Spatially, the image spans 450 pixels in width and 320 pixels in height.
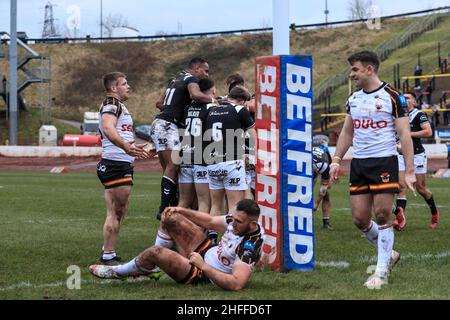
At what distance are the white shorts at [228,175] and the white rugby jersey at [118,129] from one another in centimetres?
99

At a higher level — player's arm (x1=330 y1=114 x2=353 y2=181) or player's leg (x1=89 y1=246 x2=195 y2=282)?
player's arm (x1=330 y1=114 x2=353 y2=181)

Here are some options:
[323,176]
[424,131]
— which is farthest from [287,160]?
[323,176]

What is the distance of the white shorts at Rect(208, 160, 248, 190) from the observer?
33.1 feet

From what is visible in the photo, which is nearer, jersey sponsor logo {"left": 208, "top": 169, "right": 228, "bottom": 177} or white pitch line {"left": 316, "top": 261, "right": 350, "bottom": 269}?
white pitch line {"left": 316, "top": 261, "right": 350, "bottom": 269}

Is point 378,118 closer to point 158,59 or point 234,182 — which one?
point 234,182

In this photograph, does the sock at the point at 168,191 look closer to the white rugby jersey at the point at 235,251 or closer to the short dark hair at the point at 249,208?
the white rugby jersey at the point at 235,251

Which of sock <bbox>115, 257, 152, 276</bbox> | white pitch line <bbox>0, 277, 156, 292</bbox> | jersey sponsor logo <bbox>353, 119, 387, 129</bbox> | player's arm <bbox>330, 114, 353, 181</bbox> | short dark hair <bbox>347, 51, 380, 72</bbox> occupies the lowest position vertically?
white pitch line <bbox>0, 277, 156, 292</bbox>

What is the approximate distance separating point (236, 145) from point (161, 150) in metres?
1.25

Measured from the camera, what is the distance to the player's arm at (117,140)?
9250 millimetres

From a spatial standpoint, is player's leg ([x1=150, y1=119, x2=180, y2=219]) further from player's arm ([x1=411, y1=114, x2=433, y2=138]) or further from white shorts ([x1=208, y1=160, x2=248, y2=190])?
player's arm ([x1=411, y1=114, x2=433, y2=138])

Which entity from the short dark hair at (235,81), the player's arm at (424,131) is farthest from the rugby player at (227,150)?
the player's arm at (424,131)

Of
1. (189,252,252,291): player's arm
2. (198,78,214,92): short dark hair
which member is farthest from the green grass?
(198,78,214,92): short dark hair

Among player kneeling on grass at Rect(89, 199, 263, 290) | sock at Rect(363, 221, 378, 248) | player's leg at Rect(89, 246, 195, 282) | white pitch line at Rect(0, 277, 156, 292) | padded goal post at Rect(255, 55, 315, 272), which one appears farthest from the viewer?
padded goal post at Rect(255, 55, 315, 272)

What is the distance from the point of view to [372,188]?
8391mm
